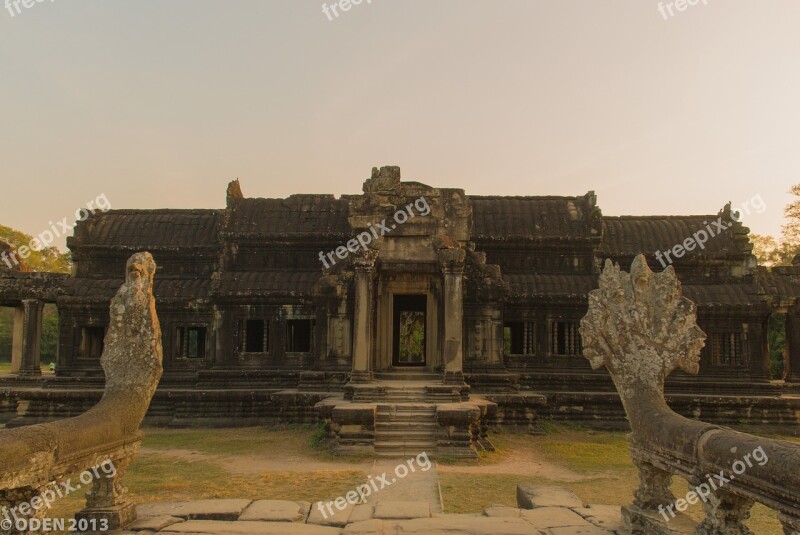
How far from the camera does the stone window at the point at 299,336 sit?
19.5m

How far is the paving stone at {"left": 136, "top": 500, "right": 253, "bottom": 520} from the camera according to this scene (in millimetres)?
7125

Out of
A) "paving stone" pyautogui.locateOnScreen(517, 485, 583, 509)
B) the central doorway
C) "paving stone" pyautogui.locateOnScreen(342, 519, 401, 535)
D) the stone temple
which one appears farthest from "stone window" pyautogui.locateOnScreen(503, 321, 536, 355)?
"paving stone" pyautogui.locateOnScreen(342, 519, 401, 535)

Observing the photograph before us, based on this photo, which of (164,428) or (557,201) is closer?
(164,428)

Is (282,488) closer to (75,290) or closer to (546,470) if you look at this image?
(546,470)

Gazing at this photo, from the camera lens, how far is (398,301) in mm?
18891

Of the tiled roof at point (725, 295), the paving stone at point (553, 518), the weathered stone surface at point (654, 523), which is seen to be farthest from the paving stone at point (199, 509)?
the tiled roof at point (725, 295)

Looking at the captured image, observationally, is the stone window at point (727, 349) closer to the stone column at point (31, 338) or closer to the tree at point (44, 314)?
the stone column at point (31, 338)

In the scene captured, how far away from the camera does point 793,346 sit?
20.2 metres

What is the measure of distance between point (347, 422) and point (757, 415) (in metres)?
11.6

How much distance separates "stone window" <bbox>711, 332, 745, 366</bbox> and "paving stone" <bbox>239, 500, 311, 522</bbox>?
50.1ft

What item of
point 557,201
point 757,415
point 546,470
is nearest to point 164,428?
point 546,470

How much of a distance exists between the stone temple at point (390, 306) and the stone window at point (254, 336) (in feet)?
0.22

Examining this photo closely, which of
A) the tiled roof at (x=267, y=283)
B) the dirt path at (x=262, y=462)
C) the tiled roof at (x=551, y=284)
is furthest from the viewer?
the tiled roof at (x=551, y=284)

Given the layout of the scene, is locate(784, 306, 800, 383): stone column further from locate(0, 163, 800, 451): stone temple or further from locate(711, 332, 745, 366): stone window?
locate(711, 332, 745, 366): stone window
